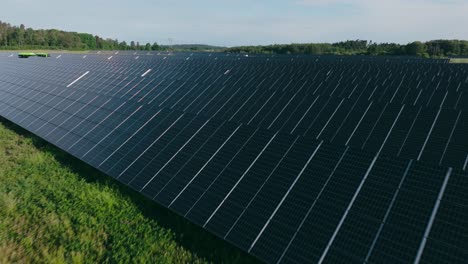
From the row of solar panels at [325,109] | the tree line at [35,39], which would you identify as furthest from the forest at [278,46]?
the row of solar panels at [325,109]

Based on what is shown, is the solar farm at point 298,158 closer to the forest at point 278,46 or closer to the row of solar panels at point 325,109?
the row of solar panels at point 325,109

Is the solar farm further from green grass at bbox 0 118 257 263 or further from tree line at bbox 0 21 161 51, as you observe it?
tree line at bbox 0 21 161 51

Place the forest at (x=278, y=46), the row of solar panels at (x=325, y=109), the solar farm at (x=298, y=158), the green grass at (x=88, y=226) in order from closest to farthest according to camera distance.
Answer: the solar farm at (x=298, y=158), the green grass at (x=88, y=226), the row of solar panels at (x=325, y=109), the forest at (x=278, y=46)

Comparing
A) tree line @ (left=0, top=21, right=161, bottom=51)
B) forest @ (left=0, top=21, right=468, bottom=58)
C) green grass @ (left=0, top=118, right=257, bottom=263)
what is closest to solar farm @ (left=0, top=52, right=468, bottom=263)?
green grass @ (left=0, top=118, right=257, bottom=263)

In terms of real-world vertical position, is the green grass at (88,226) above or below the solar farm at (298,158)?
below

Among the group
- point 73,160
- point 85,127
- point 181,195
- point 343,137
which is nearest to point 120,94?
point 85,127

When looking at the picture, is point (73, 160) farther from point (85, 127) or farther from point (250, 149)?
point (250, 149)
